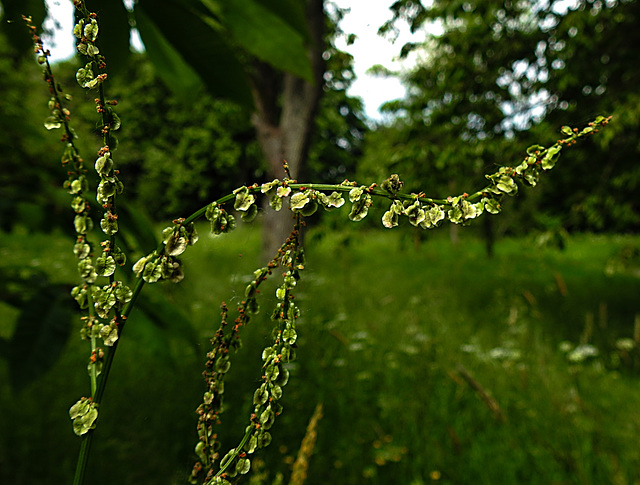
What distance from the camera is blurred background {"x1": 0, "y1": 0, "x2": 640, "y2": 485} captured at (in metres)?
1.09

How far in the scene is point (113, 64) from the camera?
0.97 metres

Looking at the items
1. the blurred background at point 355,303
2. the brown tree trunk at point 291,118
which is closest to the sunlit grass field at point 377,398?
the blurred background at point 355,303

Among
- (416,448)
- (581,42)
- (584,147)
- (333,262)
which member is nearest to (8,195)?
A: (416,448)

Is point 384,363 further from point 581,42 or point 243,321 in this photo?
point 243,321

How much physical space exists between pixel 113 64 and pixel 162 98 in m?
10.7

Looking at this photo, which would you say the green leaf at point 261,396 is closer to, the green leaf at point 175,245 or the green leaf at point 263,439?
the green leaf at point 263,439

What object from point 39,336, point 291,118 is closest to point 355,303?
point 291,118

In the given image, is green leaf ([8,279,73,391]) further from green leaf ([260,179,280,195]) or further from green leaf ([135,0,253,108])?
green leaf ([260,179,280,195])

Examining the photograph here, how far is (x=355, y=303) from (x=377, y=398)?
2.92m

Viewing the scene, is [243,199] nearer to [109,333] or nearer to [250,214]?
[250,214]

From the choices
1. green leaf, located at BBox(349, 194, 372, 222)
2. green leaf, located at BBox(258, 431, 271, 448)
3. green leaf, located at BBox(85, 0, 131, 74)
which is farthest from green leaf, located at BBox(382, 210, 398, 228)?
green leaf, located at BBox(85, 0, 131, 74)

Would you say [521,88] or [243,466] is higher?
[521,88]

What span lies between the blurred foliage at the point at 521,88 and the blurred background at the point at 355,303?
1.3 inches

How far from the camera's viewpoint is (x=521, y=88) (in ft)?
14.8
